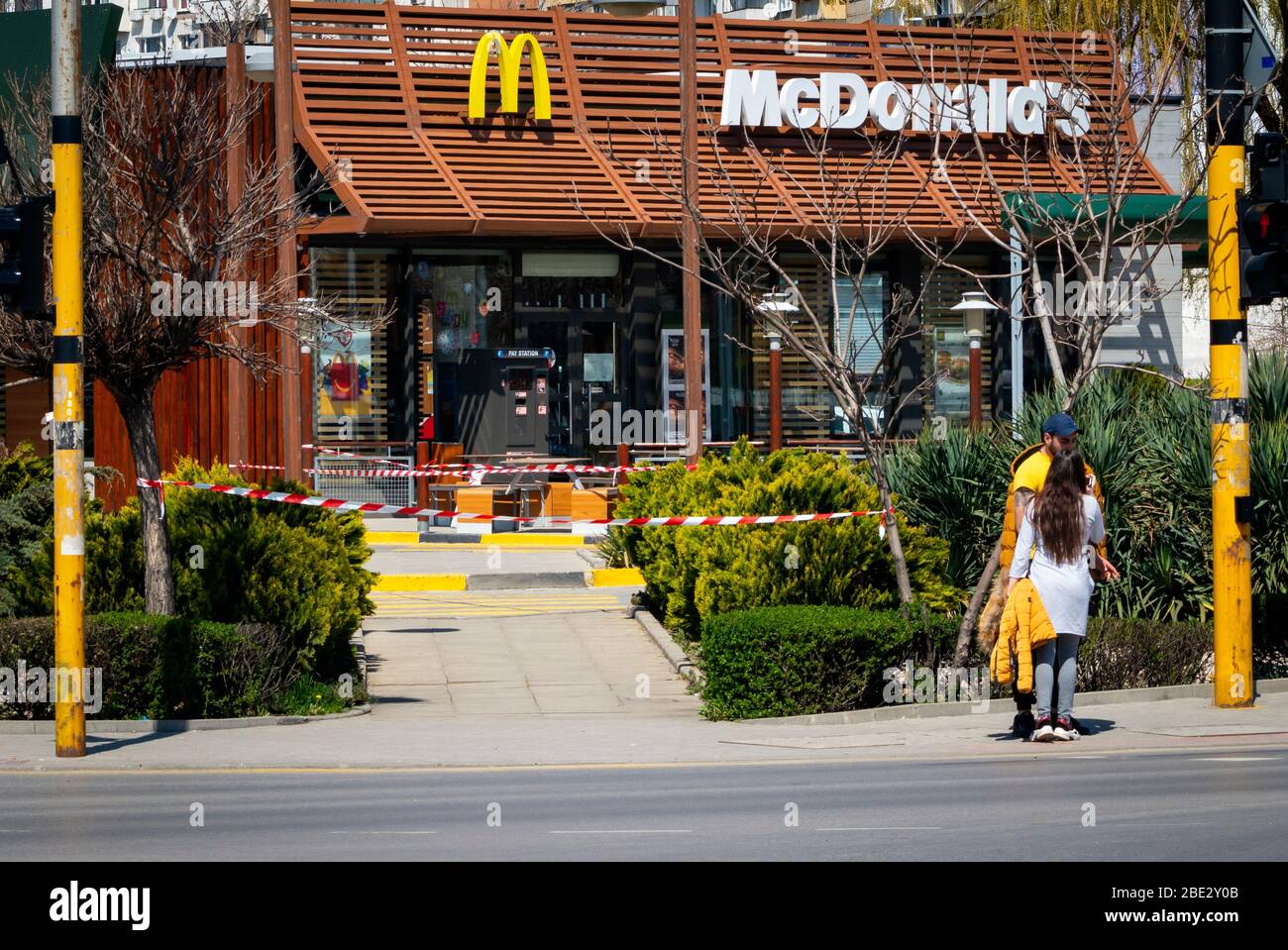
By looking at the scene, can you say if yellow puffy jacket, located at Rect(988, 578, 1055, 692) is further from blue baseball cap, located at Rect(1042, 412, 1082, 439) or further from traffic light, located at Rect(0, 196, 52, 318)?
traffic light, located at Rect(0, 196, 52, 318)

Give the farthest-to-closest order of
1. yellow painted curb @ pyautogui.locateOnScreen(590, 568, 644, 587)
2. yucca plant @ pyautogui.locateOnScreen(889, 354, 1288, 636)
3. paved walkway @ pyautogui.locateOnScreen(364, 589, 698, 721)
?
yellow painted curb @ pyautogui.locateOnScreen(590, 568, 644, 587)
yucca plant @ pyautogui.locateOnScreen(889, 354, 1288, 636)
paved walkway @ pyautogui.locateOnScreen(364, 589, 698, 721)

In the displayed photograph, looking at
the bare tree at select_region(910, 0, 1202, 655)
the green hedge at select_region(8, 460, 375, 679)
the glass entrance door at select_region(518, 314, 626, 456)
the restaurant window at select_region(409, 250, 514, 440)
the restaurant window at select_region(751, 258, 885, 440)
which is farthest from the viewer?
the restaurant window at select_region(751, 258, 885, 440)

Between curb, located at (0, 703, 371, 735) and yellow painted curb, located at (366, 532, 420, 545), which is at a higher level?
yellow painted curb, located at (366, 532, 420, 545)

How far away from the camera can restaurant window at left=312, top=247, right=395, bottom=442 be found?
30.7 metres


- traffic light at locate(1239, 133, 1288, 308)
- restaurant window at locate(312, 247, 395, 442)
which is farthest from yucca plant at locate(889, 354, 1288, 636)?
restaurant window at locate(312, 247, 395, 442)

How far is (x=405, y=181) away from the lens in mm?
29469

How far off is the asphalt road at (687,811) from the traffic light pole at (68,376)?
2.79 ft

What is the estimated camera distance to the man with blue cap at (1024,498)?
11727 millimetres

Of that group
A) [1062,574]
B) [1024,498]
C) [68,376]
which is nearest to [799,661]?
[1024,498]

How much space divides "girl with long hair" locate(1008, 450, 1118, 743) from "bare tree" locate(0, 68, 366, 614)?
6479mm

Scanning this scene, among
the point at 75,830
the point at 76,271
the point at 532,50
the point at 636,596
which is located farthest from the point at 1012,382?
the point at 75,830

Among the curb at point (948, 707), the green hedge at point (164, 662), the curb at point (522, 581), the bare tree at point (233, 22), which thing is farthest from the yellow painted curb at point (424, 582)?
the bare tree at point (233, 22)

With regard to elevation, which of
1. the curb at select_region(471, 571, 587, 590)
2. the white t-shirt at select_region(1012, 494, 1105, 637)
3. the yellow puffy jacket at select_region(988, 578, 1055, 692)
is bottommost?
the curb at select_region(471, 571, 587, 590)

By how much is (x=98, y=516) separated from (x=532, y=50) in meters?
17.1
